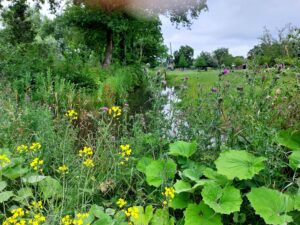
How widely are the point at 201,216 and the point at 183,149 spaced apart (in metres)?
0.68

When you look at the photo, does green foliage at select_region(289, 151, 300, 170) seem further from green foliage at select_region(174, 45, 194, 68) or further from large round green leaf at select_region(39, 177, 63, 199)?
green foliage at select_region(174, 45, 194, 68)

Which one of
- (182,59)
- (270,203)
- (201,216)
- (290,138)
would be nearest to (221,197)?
(201,216)

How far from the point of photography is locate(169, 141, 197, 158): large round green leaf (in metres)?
2.75

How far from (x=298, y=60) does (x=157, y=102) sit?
82.3 inches

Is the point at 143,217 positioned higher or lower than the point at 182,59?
lower

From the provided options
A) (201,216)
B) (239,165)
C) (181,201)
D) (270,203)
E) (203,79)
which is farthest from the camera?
(203,79)

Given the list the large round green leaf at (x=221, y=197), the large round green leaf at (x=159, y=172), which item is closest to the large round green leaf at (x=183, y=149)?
the large round green leaf at (x=159, y=172)

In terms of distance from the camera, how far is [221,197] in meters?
2.27

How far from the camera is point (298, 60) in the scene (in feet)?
13.4

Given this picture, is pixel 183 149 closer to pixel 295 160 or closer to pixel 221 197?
pixel 221 197

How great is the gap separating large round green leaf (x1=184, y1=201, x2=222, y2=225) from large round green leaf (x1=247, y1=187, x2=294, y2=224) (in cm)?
28

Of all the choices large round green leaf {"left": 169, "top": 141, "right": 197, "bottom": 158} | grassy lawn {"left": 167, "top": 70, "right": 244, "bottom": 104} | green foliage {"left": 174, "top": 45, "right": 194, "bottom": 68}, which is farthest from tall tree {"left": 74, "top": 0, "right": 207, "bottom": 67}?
large round green leaf {"left": 169, "top": 141, "right": 197, "bottom": 158}

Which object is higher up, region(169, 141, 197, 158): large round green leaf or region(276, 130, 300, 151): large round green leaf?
region(276, 130, 300, 151): large round green leaf

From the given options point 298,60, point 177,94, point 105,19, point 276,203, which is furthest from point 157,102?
point 105,19
